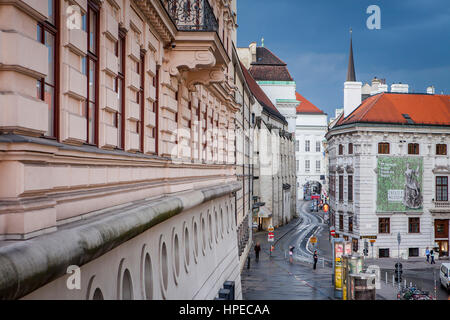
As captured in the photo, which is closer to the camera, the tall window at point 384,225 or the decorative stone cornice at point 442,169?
the tall window at point 384,225

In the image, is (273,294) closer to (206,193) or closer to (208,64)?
(206,193)

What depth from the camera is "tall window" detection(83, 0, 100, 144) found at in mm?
7250

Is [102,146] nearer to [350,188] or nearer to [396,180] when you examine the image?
[396,180]

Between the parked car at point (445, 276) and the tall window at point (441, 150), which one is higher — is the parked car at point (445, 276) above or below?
below

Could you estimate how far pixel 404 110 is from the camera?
174 ft

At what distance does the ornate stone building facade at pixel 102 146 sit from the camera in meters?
4.67

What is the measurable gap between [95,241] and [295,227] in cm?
6922

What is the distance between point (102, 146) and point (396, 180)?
46.5 m

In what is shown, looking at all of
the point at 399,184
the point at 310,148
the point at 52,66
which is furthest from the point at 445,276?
the point at 310,148

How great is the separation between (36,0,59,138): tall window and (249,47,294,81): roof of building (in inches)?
3067

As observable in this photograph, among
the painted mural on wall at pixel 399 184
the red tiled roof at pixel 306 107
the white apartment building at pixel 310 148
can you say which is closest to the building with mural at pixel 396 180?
the painted mural on wall at pixel 399 184

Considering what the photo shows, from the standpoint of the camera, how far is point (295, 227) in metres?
73.6

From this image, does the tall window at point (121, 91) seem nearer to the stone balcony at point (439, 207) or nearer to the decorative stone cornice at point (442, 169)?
the stone balcony at point (439, 207)

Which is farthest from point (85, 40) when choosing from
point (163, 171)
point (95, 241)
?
point (163, 171)
